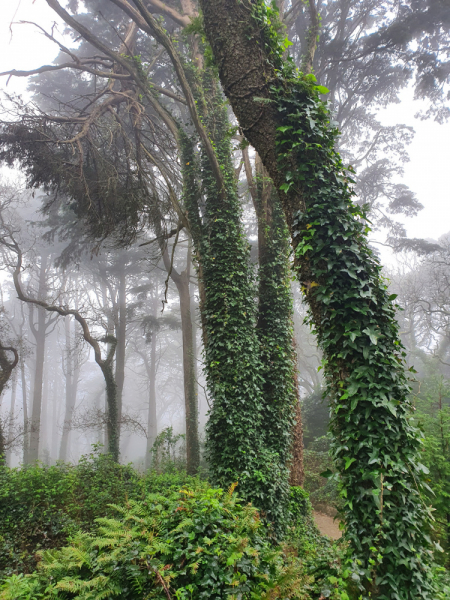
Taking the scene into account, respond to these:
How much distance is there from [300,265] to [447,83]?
37.6 ft

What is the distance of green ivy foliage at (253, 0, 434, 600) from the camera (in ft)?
9.52

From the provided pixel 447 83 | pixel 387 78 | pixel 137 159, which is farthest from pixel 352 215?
pixel 387 78

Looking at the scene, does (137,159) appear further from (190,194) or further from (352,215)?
(352,215)

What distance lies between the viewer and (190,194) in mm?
7922

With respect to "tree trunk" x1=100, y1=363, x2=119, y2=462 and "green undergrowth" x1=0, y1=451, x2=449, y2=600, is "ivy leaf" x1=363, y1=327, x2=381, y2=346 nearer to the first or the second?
"green undergrowth" x1=0, y1=451, x2=449, y2=600

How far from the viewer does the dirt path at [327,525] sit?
9227 mm

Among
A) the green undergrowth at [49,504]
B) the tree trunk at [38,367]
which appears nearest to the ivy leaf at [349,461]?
the green undergrowth at [49,504]

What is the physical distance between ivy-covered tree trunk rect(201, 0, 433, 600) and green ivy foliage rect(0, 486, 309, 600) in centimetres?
86

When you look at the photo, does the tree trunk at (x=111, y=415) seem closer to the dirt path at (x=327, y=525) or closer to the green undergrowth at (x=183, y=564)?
the dirt path at (x=327, y=525)

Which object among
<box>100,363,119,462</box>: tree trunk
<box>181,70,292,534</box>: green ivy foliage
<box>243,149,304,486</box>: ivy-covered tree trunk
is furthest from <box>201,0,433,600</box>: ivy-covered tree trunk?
<box>100,363,119,462</box>: tree trunk

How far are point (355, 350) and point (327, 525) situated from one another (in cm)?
917

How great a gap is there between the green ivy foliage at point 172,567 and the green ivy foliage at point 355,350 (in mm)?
803

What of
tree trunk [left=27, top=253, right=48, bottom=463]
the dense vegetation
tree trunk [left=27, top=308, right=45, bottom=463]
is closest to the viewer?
the dense vegetation

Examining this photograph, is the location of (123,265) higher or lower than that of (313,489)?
higher
